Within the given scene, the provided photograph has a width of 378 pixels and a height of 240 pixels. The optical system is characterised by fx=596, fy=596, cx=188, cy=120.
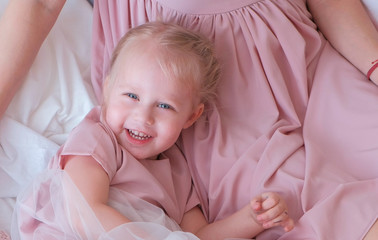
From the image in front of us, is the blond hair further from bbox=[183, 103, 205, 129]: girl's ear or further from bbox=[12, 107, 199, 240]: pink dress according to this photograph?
bbox=[12, 107, 199, 240]: pink dress

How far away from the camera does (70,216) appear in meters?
1.18

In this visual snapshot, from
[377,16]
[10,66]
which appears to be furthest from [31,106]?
[377,16]

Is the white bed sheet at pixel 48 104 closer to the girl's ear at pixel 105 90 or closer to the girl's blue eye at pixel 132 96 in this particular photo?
the girl's ear at pixel 105 90

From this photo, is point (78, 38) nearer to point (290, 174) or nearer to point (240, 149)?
point (240, 149)

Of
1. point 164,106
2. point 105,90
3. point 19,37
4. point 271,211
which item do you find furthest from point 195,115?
point 19,37

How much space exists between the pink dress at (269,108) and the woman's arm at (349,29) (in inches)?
1.2

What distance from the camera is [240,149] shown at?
56.6 inches

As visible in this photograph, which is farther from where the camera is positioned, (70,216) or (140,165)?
(140,165)

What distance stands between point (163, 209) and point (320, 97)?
0.49 m

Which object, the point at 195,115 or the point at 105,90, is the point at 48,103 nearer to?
the point at 105,90

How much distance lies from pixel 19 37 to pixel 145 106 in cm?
35

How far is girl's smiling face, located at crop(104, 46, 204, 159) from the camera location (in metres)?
1.34

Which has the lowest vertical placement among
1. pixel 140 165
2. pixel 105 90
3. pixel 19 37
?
pixel 140 165

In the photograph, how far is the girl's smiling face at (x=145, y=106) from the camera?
1337mm
